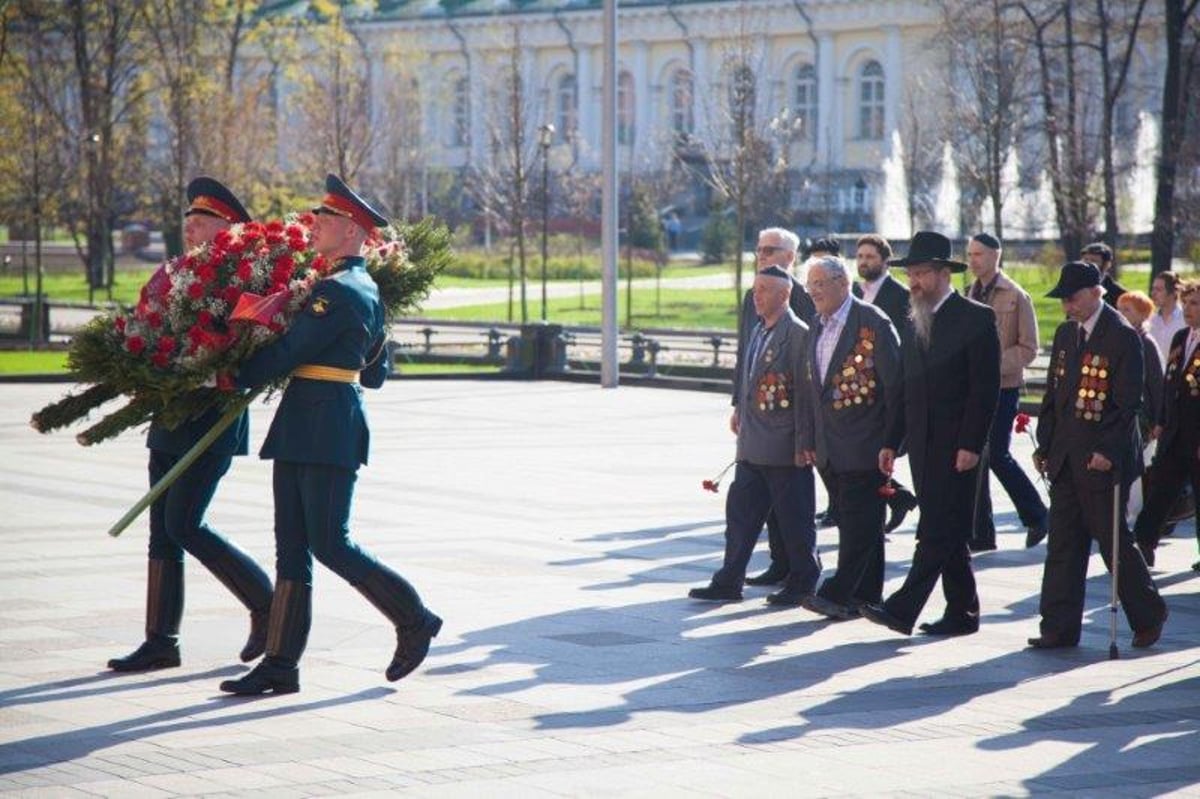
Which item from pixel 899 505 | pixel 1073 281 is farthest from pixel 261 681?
pixel 899 505

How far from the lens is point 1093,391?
1020cm

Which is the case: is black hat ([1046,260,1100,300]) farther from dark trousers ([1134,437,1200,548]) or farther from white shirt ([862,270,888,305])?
white shirt ([862,270,888,305])

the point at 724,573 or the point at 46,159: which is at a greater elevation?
the point at 46,159

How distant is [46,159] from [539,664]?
132ft

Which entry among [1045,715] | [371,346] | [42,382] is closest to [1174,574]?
[1045,715]

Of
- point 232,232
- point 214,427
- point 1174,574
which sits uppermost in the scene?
point 232,232

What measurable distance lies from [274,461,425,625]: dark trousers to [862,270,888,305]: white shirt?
18.7 feet

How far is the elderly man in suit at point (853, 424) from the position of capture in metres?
10.7

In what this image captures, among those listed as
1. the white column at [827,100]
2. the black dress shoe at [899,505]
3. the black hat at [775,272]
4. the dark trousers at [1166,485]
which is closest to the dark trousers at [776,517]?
the black dress shoe at [899,505]

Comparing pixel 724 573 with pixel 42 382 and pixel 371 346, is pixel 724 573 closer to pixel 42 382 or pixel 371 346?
pixel 371 346

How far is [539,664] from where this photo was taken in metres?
9.41

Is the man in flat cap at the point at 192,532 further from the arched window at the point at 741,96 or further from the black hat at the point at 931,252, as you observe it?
the arched window at the point at 741,96

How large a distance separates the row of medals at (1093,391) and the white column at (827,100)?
209ft

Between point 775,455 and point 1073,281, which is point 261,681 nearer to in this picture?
point 775,455
